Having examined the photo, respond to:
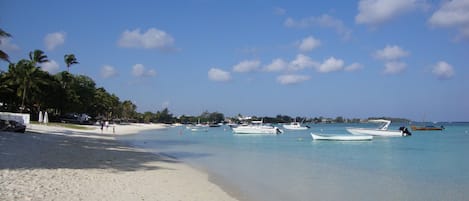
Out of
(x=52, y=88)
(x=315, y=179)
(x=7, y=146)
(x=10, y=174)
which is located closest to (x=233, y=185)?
(x=315, y=179)

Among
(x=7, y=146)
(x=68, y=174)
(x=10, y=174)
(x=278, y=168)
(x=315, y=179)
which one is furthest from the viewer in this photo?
(x=278, y=168)

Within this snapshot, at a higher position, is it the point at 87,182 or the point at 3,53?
the point at 3,53

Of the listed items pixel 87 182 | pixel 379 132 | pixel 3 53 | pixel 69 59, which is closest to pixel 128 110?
pixel 69 59

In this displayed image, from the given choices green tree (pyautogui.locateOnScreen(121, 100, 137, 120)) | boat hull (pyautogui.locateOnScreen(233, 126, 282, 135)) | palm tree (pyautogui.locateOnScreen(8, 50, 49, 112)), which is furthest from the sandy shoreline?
green tree (pyautogui.locateOnScreen(121, 100, 137, 120))

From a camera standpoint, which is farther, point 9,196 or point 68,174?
point 68,174

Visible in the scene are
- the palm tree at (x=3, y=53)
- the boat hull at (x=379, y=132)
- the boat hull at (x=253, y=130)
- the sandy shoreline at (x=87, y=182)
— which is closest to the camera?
the sandy shoreline at (x=87, y=182)

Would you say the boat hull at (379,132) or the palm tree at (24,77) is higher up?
the palm tree at (24,77)

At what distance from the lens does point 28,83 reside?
5912 cm

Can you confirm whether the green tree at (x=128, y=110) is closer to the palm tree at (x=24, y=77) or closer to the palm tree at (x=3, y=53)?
the palm tree at (x=24, y=77)

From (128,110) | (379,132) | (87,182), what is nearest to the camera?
(87,182)

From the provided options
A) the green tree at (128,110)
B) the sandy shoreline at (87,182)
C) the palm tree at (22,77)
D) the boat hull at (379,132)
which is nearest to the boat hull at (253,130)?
the boat hull at (379,132)

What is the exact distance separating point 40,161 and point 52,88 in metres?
53.9

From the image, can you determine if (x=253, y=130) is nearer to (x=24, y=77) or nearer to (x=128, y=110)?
(x=24, y=77)

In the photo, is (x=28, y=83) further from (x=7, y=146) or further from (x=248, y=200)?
(x=248, y=200)
